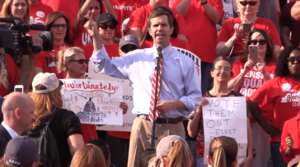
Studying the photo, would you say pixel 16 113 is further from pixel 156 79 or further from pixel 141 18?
pixel 141 18

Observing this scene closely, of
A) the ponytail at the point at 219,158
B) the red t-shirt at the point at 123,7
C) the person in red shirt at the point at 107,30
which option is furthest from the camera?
the red t-shirt at the point at 123,7

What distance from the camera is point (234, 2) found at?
9852 mm

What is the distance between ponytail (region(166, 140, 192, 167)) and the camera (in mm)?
4289

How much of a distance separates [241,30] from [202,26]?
2.76 feet

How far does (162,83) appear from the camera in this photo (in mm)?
6359

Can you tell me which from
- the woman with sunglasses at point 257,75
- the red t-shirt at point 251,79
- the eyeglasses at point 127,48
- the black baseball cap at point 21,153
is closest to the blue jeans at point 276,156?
the woman with sunglasses at point 257,75

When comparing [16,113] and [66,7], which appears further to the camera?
[66,7]

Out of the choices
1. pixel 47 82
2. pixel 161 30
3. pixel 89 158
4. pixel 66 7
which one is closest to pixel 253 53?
pixel 161 30

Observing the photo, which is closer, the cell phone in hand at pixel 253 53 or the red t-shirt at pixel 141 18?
the cell phone in hand at pixel 253 53

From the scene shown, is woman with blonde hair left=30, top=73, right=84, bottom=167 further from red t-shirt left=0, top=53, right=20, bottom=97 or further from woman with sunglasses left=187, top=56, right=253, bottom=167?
woman with sunglasses left=187, top=56, right=253, bottom=167

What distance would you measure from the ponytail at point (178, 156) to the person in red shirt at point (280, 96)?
10.7 feet

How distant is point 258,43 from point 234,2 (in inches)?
81.0

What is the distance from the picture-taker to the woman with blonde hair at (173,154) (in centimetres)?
429

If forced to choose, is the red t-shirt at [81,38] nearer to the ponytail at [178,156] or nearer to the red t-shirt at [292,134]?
the red t-shirt at [292,134]
